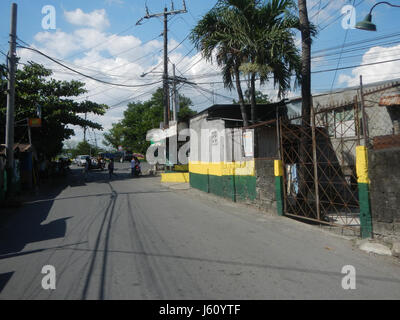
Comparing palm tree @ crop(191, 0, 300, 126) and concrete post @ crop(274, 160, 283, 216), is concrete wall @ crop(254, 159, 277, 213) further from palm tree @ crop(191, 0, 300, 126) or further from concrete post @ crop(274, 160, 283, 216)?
palm tree @ crop(191, 0, 300, 126)

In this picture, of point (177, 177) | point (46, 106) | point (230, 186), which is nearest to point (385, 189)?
point (230, 186)

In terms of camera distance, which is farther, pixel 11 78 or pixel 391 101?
pixel 11 78

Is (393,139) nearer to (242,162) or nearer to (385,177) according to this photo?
(385,177)

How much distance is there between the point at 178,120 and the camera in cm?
1936

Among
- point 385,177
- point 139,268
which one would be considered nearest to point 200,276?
point 139,268

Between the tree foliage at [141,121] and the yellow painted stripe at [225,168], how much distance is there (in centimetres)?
2993

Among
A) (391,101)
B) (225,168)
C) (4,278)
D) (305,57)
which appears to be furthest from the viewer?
(225,168)

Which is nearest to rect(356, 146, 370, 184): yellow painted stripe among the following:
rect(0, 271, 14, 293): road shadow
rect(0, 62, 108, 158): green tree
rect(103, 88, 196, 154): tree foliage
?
rect(0, 271, 14, 293): road shadow

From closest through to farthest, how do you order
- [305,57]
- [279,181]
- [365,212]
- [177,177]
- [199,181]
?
[365,212]
[279,181]
[305,57]
[199,181]
[177,177]

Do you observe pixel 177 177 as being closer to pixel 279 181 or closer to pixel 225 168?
pixel 225 168

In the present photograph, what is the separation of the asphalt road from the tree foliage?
37.5 m

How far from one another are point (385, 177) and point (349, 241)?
148 cm

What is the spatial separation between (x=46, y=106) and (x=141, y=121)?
3434 centimetres

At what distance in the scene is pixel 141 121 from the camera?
176 feet
